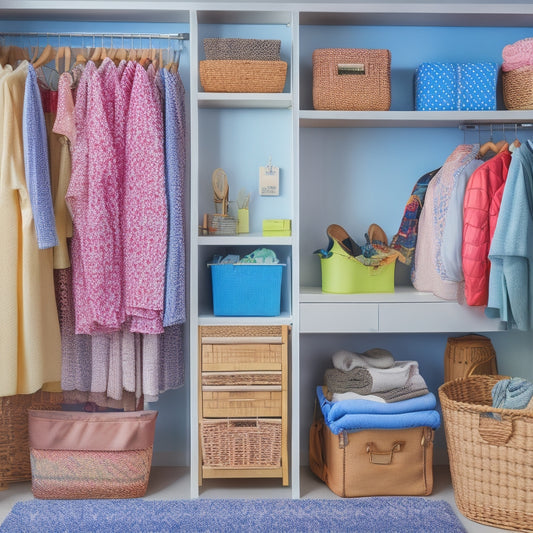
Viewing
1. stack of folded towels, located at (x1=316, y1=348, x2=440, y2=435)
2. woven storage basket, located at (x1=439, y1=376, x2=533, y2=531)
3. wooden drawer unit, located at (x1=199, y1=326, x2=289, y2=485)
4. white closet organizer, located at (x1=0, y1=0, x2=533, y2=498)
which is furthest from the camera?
white closet organizer, located at (x1=0, y1=0, x2=533, y2=498)

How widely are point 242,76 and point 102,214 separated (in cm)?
85

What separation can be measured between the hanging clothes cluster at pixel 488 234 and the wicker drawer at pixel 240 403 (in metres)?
0.87

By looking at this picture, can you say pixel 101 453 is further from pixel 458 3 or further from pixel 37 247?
pixel 458 3

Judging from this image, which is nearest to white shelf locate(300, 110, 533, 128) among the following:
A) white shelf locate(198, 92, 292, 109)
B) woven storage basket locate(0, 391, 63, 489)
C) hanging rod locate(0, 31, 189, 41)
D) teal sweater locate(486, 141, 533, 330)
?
white shelf locate(198, 92, 292, 109)

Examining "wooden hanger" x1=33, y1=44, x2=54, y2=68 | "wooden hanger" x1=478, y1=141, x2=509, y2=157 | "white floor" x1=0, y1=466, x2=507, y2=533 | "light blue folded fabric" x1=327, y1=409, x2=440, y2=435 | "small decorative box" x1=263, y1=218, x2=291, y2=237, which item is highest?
"wooden hanger" x1=33, y1=44, x2=54, y2=68

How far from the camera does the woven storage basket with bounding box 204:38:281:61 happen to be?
2684 mm

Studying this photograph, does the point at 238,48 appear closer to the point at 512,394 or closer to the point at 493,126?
the point at 493,126

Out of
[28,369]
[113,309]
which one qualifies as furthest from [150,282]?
[28,369]

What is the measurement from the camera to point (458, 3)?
2.81m

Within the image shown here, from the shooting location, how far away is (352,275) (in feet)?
9.18

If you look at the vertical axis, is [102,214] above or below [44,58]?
below

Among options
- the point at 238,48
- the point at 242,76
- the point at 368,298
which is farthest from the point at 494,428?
the point at 238,48

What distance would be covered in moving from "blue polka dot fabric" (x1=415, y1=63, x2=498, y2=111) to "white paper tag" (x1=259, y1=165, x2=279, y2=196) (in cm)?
76

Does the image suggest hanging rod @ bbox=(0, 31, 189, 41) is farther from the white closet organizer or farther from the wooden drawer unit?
the wooden drawer unit
